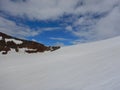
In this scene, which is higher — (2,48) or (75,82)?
(2,48)

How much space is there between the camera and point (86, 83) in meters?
5.62

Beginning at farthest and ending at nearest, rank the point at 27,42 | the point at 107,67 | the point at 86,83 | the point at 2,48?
the point at 27,42, the point at 2,48, the point at 107,67, the point at 86,83

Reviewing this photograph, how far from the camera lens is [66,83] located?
6371 millimetres

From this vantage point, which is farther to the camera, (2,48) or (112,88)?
(2,48)

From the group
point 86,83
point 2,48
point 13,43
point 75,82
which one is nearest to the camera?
point 86,83

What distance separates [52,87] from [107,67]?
222 centimetres

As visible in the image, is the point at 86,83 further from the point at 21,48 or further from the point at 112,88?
the point at 21,48

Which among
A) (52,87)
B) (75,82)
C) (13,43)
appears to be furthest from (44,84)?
(13,43)

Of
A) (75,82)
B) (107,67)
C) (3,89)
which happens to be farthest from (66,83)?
(3,89)

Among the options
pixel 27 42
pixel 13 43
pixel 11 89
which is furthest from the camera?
pixel 27 42

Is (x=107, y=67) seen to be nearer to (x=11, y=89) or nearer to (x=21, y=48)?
(x=11, y=89)

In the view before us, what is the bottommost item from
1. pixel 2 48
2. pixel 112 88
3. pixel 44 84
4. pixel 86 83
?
pixel 112 88

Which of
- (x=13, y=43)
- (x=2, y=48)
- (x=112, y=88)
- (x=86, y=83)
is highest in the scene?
(x=13, y=43)

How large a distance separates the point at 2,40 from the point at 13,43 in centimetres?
232
